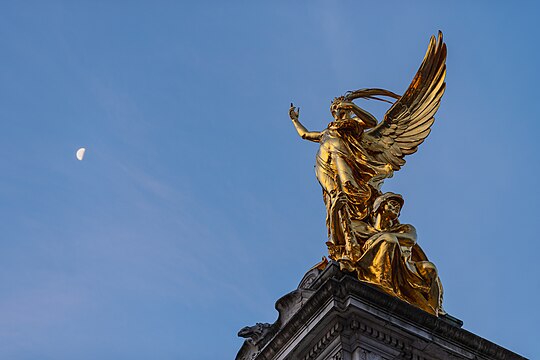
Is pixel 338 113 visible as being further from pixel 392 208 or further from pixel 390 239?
pixel 390 239

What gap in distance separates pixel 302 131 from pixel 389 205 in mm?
4802

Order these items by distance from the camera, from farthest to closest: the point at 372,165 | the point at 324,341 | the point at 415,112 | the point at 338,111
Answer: the point at 415,112 → the point at 338,111 → the point at 372,165 → the point at 324,341

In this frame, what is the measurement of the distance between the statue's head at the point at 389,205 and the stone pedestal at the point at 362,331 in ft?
8.59

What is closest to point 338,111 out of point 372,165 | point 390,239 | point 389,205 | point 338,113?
point 338,113

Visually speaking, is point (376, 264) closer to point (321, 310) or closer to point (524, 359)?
point (321, 310)

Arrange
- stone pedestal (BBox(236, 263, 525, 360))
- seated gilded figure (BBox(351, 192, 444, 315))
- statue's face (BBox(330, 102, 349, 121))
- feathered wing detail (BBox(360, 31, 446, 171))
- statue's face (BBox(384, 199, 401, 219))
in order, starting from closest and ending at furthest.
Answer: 1. stone pedestal (BBox(236, 263, 525, 360))
2. seated gilded figure (BBox(351, 192, 444, 315))
3. statue's face (BBox(384, 199, 401, 219))
4. statue's face (BBox(330, 102, 349, 121))
5. feathered wing detail (BBox(360, 31, 446, 171))

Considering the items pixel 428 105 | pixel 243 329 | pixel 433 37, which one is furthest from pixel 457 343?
pixel 433 37

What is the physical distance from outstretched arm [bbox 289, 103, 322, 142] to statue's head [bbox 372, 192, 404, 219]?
3.57 meters

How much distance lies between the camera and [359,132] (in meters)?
23.6


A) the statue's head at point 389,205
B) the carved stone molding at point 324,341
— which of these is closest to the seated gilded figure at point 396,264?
the statue's head at point 389,205

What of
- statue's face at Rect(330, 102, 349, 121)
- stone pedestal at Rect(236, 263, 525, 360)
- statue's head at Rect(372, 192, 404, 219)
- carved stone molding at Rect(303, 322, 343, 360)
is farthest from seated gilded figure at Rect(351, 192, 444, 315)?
statue's face at Rect(330, 102, 349, 121)

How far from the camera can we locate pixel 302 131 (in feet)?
82.3

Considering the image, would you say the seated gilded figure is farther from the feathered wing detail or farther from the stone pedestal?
the feathered wing detail

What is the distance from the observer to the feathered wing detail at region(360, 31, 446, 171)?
2402cm
